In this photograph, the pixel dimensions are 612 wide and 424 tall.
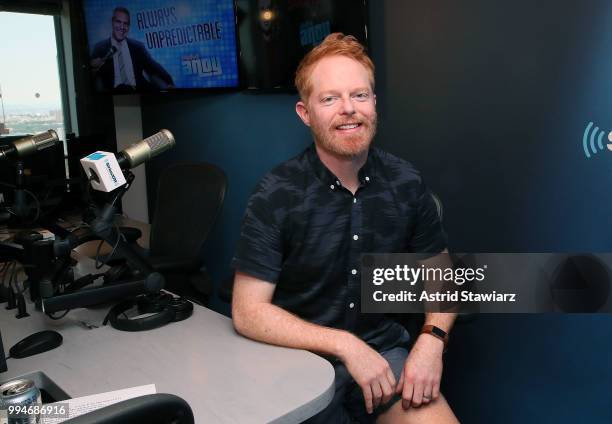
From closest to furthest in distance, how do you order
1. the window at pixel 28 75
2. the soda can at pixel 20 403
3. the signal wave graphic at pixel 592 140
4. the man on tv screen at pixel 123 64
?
the soda can at pixel 20 403 < the signal wave graphic at pixel 592 140 < the man on tv screen at pixel 123 64 < the window at pixel 28 75

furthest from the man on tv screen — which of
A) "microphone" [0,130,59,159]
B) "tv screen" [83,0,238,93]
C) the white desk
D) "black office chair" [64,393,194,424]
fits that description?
"black office chair" [64,393,194,424]

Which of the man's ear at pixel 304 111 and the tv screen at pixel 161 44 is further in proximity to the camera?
the tv screen at pixel 161 44

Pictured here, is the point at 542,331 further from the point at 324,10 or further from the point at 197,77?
the point at 197,77

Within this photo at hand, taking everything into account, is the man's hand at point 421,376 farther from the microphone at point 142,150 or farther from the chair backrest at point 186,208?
the chair backrest at point 186,208

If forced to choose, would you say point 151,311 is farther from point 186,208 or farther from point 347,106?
A: point 186,208

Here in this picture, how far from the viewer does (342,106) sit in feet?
5.13

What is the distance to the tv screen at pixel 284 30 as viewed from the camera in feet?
7.62

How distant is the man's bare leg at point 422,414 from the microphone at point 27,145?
4.58 ft

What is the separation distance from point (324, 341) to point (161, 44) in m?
2.50

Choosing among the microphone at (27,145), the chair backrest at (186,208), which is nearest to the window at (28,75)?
the chair backrest at (186,208)

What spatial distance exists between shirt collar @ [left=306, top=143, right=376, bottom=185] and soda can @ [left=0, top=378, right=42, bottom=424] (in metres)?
0.87

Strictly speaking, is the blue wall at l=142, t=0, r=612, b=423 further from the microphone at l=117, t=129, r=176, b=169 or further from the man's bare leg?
the microphone at l=117, t=129, r=176, b=169

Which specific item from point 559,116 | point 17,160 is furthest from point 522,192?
point 17,160

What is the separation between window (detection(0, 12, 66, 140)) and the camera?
3684mm
